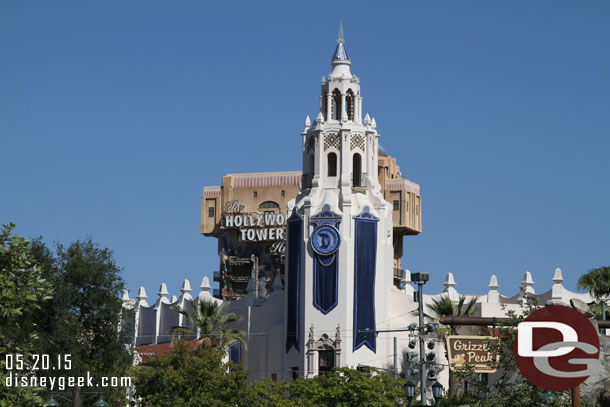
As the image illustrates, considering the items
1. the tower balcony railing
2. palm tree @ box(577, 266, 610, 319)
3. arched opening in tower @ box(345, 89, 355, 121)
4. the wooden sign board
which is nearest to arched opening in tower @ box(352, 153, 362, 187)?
the tower balcony railing

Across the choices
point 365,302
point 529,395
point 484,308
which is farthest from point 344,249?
point 529,395

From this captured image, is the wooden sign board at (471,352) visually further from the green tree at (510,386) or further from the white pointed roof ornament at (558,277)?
the white pointed roof ornament at (558,277)

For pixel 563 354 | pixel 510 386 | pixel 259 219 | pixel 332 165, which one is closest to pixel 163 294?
pixel 259 219

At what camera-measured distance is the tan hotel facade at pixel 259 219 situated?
12031cm

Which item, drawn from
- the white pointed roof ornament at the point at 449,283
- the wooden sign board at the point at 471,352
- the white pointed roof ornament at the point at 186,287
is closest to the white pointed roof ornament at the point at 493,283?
the white pointed roof ornament at the point at 449,283

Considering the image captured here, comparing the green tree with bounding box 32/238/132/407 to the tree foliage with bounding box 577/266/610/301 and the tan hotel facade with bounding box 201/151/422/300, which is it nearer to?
the tree foliage with bounding box 577/266/610/301

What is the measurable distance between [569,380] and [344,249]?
65.2 metres

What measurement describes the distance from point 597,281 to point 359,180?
23619mm

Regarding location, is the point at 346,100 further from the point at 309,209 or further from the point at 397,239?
the point at 397,239

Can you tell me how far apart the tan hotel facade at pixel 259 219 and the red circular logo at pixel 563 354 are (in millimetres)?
93447

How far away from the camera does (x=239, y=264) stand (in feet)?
398

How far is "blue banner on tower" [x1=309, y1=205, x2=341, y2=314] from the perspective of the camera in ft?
289

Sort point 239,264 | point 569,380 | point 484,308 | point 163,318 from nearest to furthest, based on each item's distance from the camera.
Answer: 1. point 569,380
2. point 484,308
3. point 163,318
4. point 239,264

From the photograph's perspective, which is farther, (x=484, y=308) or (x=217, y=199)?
(x=217, y=199)
